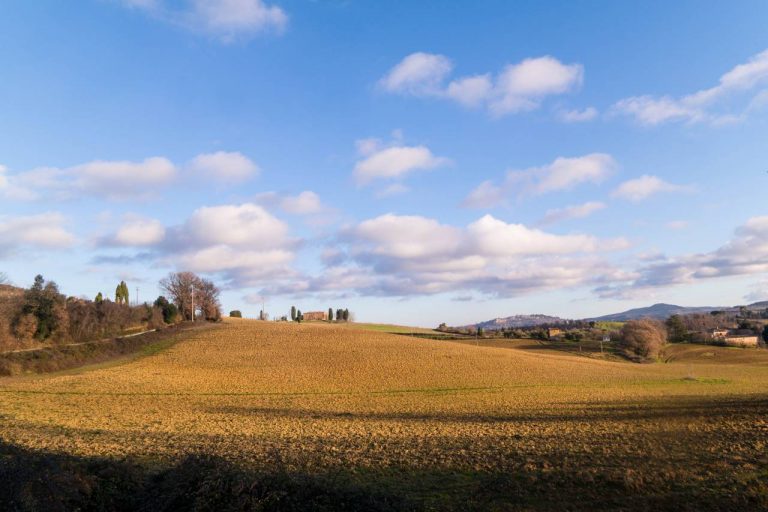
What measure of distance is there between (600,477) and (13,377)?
49.2m

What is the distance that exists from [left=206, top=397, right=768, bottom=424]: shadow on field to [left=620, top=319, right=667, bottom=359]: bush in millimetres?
64352

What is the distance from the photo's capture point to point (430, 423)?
23781 mm

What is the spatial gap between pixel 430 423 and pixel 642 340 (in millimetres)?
80867

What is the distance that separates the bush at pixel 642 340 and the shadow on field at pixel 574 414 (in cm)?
6435

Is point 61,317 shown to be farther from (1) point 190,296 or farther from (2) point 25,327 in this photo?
(1) point 190,296

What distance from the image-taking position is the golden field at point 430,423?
12078 mm

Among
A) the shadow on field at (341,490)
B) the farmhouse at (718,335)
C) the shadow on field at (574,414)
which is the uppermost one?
the shadow on field at (341,490)

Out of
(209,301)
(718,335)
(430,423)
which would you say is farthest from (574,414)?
(718,335)

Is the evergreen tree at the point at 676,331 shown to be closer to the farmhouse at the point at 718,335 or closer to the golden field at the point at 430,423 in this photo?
the farmhouse at the point at 718,335

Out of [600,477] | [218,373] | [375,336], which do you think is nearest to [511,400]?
[600,477]

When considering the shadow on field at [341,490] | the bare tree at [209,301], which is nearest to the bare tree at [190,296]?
the bare tree at [209,301]

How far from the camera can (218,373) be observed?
47.2 metres

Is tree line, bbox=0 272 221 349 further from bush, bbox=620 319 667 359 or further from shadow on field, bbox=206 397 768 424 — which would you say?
bush, bbox=620 319 667 359

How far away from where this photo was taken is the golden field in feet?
39.6
